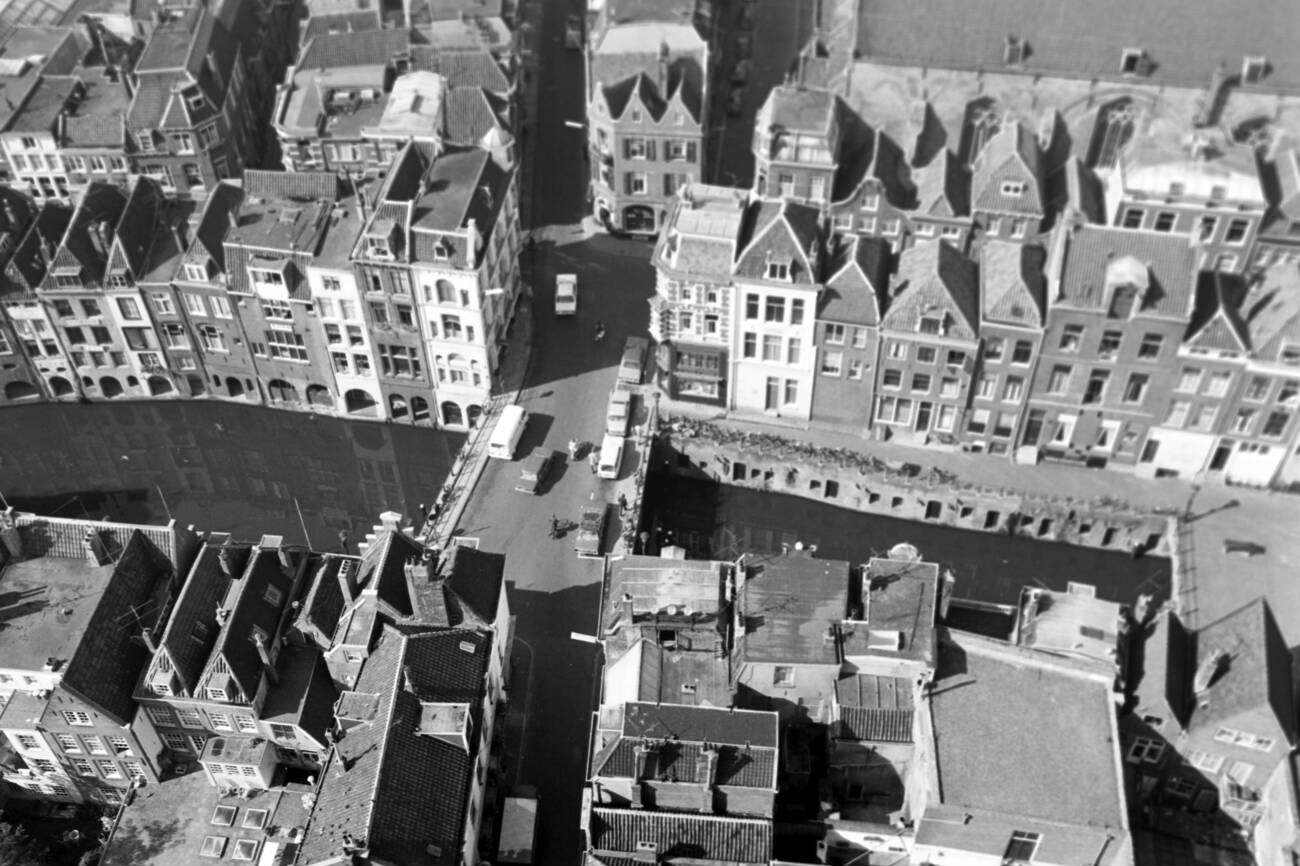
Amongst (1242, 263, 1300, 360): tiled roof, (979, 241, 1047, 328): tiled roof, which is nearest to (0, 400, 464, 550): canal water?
(979, 241, 1047, 328): tiled roof

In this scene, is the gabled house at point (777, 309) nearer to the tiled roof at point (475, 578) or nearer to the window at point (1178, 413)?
the window at point (1178, 413)

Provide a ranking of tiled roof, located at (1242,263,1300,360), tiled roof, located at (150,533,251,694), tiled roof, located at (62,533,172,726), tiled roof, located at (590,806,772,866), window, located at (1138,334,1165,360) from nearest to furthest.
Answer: tiled roof, located at (590,806,772,866)
tiled roof, located at (62,533,172,726)
tiled roof, located at (150,533,251,694)
tiled roof, located at (1242,263,1300,360)
window, located at (1138,334,1165,360)

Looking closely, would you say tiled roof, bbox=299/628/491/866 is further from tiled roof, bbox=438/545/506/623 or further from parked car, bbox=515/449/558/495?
parked car, bbox=515/449/558/495

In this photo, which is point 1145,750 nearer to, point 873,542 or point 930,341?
point 873,542

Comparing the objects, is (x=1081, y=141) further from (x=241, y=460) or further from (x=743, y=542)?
(x=241, y=460)

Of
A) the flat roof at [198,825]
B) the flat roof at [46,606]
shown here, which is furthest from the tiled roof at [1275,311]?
the flat roof at [46,606]
